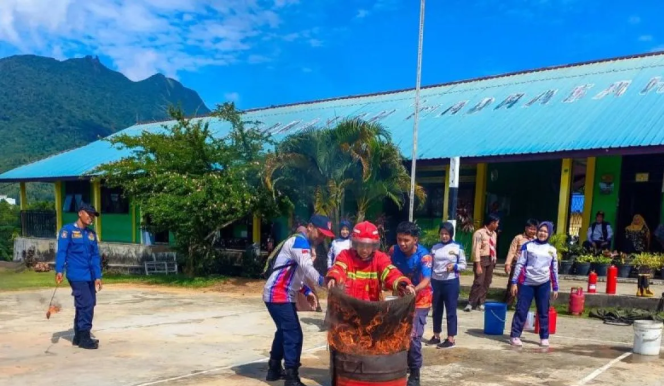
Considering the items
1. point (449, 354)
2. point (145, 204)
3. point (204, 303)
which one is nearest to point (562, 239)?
point (449, 354)

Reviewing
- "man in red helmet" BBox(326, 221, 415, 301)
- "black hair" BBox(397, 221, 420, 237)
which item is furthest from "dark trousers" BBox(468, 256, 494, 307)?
"man in red helmet" BBox(326, 221, 415, 301)

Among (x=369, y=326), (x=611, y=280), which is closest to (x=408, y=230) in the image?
(x=369, y=326)

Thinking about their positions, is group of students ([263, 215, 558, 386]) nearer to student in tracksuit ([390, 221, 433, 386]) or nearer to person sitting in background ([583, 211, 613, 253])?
student in tracksuit ([390, 221, 433, 386])

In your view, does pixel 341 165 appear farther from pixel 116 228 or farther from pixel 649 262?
pixel 116 228

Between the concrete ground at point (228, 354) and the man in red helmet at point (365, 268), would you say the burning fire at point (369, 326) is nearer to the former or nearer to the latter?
the man in red helmet at point (365, 268)

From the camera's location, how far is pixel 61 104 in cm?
8256

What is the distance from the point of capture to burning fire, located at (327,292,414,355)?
3.83 metres

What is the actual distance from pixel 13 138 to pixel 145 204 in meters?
59.4

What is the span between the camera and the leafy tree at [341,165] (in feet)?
41.7

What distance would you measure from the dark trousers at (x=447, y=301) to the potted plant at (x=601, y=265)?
639 cm

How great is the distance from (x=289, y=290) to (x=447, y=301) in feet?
8.84

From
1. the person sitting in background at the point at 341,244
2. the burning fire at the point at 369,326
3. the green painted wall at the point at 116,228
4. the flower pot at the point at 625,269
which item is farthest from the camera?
the green painted wall at the point at 116,228

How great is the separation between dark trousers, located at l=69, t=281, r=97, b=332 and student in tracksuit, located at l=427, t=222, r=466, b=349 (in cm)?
419

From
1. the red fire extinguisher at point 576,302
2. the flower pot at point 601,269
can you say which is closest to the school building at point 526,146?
the flower pot at point 601,269
